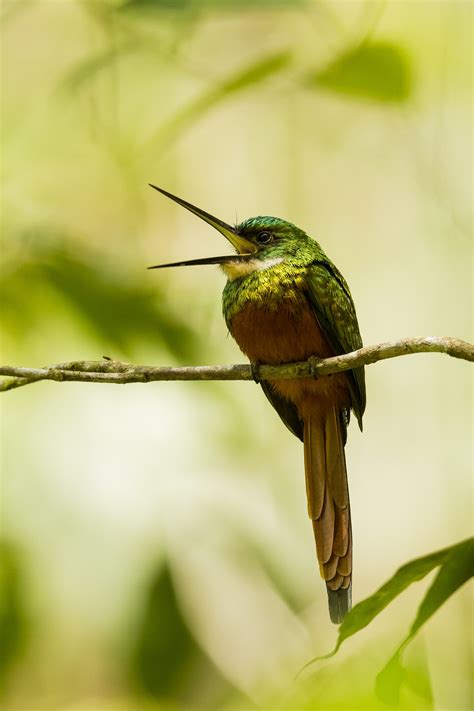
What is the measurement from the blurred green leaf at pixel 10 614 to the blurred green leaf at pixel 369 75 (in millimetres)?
1684

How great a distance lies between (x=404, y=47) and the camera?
122 inches

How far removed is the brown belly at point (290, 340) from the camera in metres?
2.10

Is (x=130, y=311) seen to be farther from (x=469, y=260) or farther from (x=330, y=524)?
(x=469, y=260)

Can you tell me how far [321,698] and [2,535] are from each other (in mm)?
1713

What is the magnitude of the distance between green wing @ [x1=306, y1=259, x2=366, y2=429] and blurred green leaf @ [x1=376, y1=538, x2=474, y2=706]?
1.09 meters

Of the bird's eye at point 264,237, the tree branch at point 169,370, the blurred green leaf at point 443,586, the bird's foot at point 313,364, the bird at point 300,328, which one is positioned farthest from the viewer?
the bird's eye at point 264,237

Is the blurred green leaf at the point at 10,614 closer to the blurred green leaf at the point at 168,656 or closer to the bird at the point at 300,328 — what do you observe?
the blurred green leaf at the point at 168,656

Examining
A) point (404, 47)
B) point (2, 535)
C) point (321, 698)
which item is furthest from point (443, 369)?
point (321, 698)

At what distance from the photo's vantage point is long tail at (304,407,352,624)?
1.69 metres

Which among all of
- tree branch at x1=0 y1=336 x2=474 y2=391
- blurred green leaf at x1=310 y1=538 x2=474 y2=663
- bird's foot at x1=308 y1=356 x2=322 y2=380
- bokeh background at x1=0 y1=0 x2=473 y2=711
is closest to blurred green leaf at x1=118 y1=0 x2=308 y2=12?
bokeh background at x1=0 y1=0 x2=473 y2=711

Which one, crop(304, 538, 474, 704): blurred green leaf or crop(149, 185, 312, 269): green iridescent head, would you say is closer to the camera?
crop(304, 538, 474, 704): blurred green leaf

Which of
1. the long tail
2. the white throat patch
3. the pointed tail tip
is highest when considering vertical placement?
the white throat patch

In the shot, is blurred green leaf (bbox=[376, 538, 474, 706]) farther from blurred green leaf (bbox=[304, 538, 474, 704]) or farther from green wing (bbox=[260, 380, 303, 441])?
green wing (bbox=[260, 380, 303, 441])

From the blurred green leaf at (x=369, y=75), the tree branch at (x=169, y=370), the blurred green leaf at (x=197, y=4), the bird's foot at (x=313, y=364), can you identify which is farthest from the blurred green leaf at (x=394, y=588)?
the blurred green leaf at (x=369, y=75)
